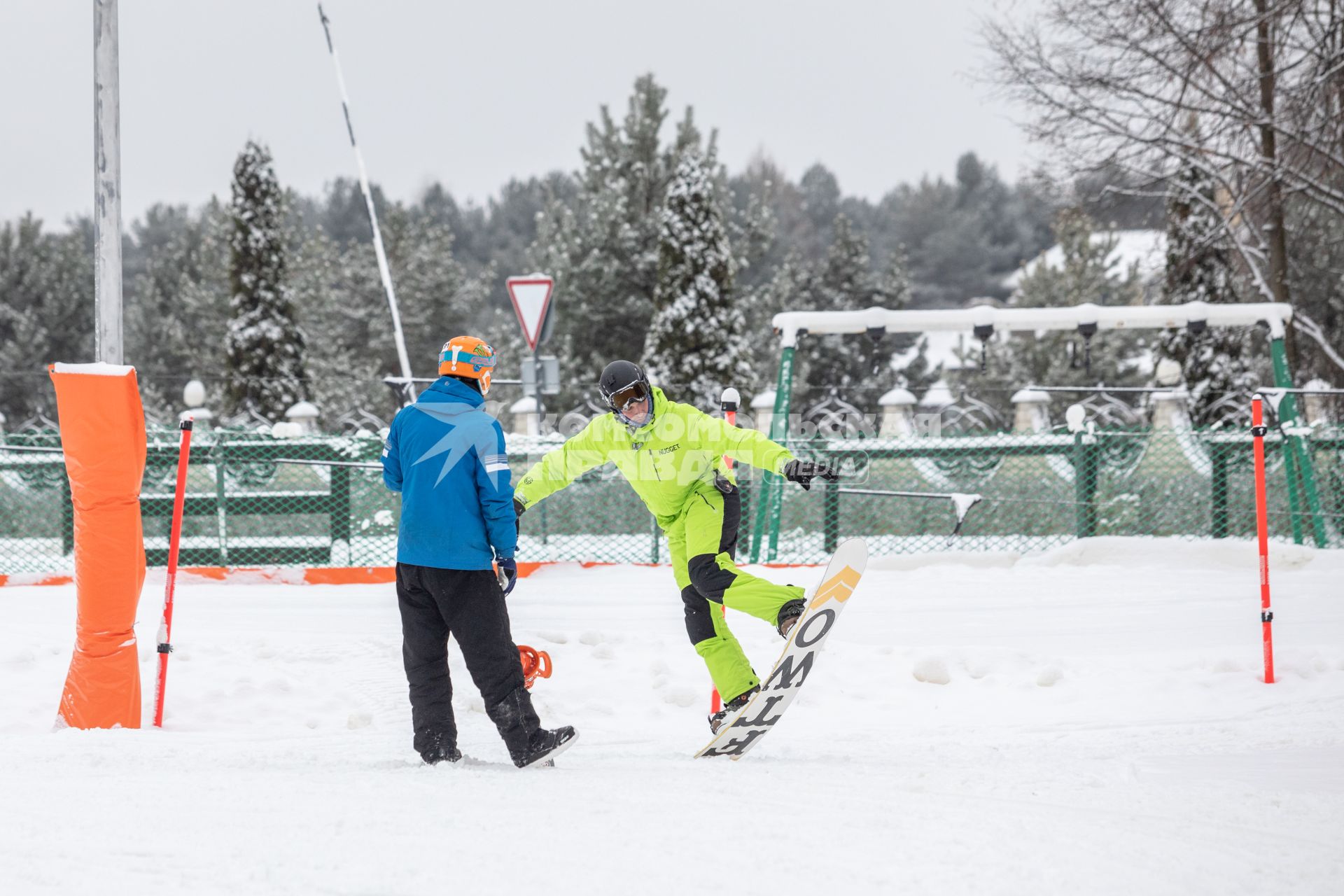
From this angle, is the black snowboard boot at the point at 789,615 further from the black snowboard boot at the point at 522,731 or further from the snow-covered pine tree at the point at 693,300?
the snow-covered pine tree at the point at 693,300

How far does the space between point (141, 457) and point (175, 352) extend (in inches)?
1240

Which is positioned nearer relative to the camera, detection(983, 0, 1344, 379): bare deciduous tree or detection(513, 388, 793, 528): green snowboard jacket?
detection(513, 388, 793, 528): green snowboard jacket

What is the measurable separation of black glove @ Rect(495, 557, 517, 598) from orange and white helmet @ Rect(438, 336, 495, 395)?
2.26 feet

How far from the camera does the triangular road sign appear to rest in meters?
10.3

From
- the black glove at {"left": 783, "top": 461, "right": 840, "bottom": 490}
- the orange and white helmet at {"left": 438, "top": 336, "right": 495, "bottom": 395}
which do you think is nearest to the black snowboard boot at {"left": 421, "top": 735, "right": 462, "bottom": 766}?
the orange and white helmet at {"left": 438, "top": 336, "right": 495, "bottom": 395}

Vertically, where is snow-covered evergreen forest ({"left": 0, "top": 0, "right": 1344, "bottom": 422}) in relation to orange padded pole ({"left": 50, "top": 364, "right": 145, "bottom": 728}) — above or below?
above

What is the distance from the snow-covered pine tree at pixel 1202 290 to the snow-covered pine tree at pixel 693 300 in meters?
7.62

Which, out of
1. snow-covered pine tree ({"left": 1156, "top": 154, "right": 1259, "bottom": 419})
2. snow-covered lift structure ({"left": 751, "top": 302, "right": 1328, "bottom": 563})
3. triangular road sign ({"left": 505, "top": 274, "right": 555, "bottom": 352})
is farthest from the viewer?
snow-covered pine tree ({"left": 1156, "top": 154, "right": 1259, "bottom": 419})

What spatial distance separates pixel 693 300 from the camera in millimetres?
20422

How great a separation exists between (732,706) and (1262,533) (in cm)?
333

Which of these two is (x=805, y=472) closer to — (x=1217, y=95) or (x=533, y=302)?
(x=533, y=302)

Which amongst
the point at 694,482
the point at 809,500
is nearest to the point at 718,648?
the point at 694,482

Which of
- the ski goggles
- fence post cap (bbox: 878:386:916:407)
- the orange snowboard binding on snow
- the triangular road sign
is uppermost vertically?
the triangular road sign

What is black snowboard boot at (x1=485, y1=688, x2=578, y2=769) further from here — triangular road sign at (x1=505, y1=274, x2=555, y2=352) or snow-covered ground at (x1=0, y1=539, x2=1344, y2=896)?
triangular road sign at (x1=505, y1=274, x2=555, y2=352)
